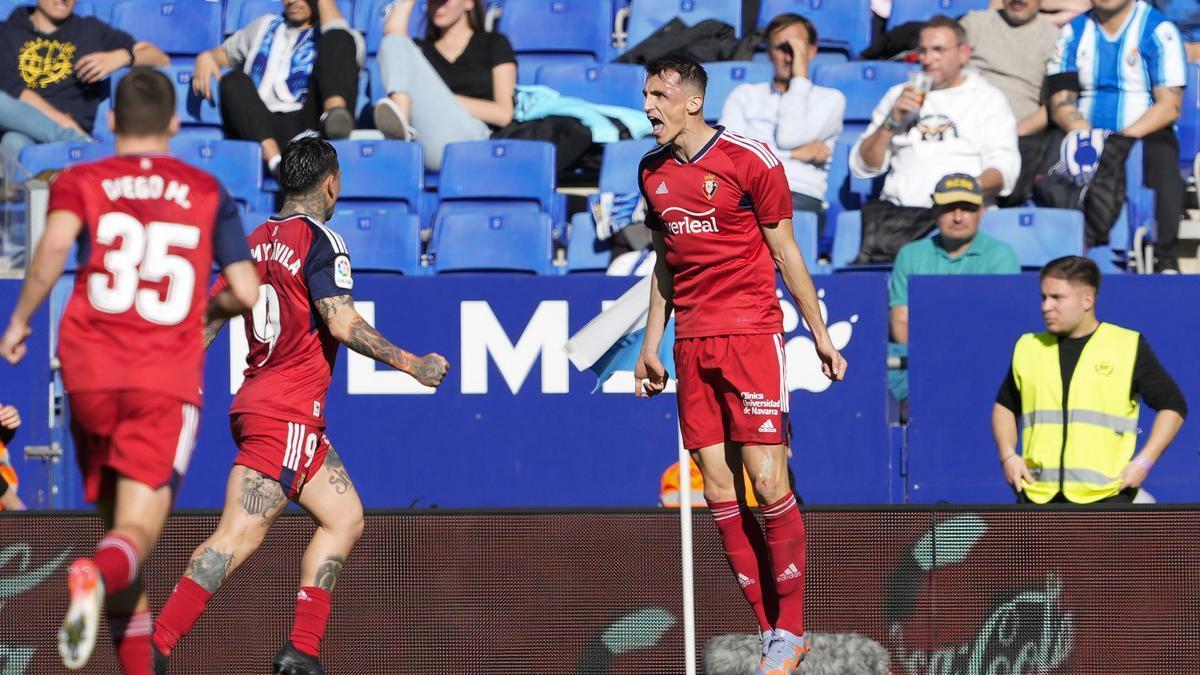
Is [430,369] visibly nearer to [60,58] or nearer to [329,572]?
[329,572]

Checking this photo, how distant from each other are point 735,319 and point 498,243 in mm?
4346

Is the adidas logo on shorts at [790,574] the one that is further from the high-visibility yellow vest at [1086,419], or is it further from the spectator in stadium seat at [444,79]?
the spectator in stadium seat at [444,79]

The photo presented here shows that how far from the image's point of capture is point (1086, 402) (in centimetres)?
788

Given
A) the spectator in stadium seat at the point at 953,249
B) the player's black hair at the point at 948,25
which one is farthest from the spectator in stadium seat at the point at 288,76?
the spectator in stadium seat at the point at 953,249

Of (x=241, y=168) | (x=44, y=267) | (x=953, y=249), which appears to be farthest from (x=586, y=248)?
(x=44, y=267)

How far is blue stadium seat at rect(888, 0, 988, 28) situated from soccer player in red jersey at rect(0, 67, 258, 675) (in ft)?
28.1

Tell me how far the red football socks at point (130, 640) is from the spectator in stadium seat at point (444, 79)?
6430mm

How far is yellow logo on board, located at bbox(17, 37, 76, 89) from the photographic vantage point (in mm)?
12320

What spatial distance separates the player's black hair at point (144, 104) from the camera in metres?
4.99

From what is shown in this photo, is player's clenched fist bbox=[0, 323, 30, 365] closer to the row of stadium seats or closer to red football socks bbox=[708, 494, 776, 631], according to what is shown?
red football socks bbox=[708, 494, 776, 631]

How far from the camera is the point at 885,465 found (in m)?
8.63

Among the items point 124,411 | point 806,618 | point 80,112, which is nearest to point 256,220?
point 80,112

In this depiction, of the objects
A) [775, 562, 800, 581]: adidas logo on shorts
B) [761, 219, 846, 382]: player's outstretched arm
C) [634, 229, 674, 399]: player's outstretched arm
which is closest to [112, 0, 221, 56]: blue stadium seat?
[634, 229, 674, 399]: player's outstretched arm

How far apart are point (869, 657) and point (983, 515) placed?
2.62ft
